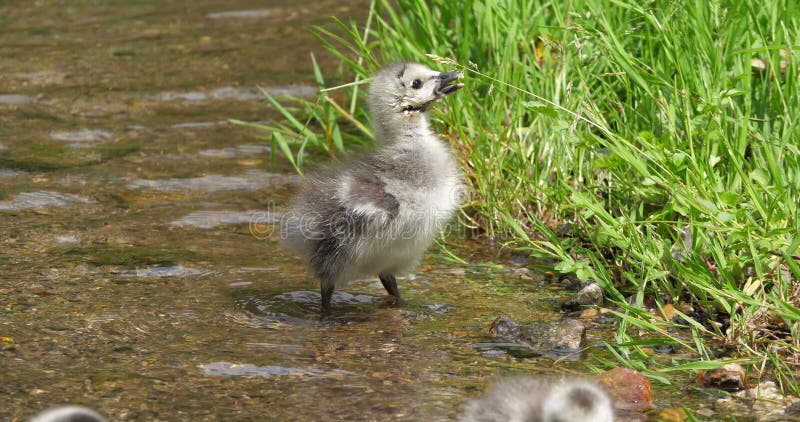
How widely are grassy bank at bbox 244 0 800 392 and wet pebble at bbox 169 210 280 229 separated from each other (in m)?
0.54

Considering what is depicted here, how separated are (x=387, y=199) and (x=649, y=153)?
3.98 ft

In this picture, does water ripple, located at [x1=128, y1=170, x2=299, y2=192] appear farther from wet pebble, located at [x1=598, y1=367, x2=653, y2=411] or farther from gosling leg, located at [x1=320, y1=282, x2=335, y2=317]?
wet pebble, located at [x1=598, y1=367, x2=653, y2=411]

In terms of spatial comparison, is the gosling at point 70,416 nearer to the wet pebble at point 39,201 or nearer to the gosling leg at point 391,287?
the gosling leg at point 391,287

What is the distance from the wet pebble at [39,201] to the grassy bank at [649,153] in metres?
1.29

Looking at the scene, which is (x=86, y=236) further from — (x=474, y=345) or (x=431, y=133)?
(x=474, y=345)

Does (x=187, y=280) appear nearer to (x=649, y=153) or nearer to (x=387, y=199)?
(x=387, y=199)

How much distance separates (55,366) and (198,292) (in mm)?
1158

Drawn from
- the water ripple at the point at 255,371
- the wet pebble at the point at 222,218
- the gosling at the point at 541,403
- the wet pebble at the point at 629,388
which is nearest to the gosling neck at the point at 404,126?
the wet pebble at the point at 222,218

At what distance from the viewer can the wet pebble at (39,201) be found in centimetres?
704

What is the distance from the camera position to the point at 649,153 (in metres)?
5.27

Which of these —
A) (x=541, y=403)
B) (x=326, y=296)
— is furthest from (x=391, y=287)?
(x=541, y=403)

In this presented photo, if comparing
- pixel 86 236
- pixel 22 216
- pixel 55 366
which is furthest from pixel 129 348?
pixel 22 216

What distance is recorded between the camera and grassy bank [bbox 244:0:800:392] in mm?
4914

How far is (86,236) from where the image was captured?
21.7 feet
